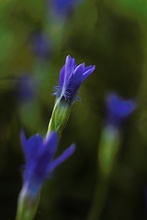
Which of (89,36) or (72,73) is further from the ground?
(89,36)

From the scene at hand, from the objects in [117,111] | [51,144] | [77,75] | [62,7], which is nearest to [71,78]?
[77,75]

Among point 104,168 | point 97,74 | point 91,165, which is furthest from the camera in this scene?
point 97,74

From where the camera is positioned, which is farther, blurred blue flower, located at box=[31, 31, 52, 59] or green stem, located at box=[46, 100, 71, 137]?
blurred blue flower, located at box=[31, 31, 52, 59]

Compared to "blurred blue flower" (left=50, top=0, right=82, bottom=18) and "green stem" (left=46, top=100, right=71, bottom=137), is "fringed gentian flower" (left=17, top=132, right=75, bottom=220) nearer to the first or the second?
"green stem" (left=46, top=100, right=71, bottom=137)

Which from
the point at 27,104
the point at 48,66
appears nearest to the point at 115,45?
the point at 48,66

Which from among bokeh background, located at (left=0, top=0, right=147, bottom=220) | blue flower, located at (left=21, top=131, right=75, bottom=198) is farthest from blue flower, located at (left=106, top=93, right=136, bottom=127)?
blue flower, located at (left=21, top=131, right=75, bottom=198)

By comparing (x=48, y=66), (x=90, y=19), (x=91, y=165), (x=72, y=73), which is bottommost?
(x=72, y=73)

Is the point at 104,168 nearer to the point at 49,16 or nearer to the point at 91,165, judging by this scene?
the point at 91,165
